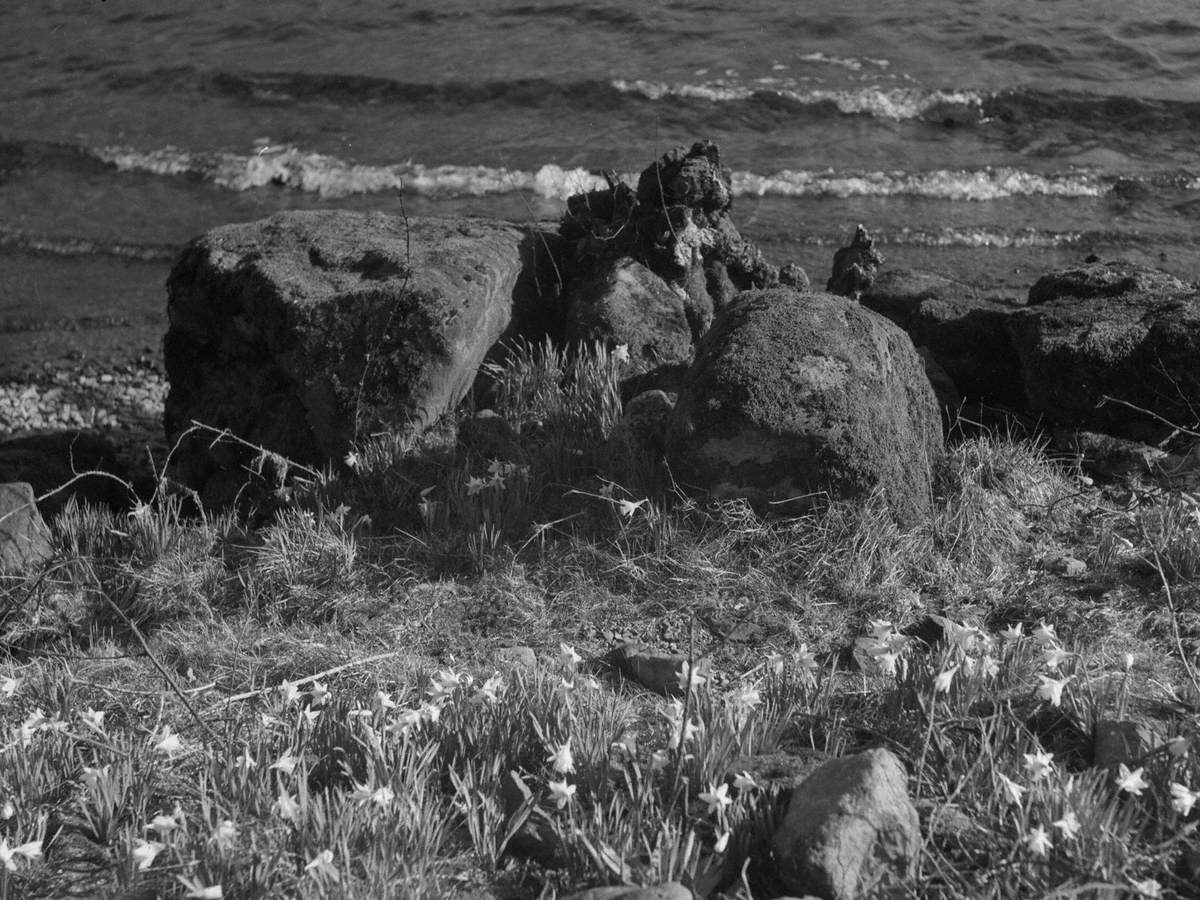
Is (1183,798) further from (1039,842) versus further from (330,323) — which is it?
(330,323)

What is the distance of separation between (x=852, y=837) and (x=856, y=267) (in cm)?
438

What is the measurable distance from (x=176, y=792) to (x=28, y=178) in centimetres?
1042

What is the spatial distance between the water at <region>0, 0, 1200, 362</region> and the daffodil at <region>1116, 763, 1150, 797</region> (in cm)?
668

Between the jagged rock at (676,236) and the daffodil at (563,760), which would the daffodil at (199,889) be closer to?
the daffodil at (563,760)

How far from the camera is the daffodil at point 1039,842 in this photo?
2.49 m

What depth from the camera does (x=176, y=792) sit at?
3035mm

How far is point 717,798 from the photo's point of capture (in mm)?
2703

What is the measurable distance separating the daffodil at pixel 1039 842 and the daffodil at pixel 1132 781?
227 mm

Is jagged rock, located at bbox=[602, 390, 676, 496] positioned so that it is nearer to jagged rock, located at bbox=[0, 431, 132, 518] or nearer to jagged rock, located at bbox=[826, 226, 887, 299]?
jagged rock, located at bbox=[826, 226, 887, 299]

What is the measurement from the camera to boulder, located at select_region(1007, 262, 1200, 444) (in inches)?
196

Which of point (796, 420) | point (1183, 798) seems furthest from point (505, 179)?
point (1183, 798)

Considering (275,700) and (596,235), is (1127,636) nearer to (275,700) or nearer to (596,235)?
(275,700)

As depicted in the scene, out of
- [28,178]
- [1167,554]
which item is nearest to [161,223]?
[28,178]

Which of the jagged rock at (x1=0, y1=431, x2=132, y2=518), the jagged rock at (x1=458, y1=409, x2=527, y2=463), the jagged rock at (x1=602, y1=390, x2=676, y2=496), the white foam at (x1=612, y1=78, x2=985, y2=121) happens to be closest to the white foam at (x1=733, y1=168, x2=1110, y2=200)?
the white foam at (x1=612, y1=78, x2=985, y2=121)
